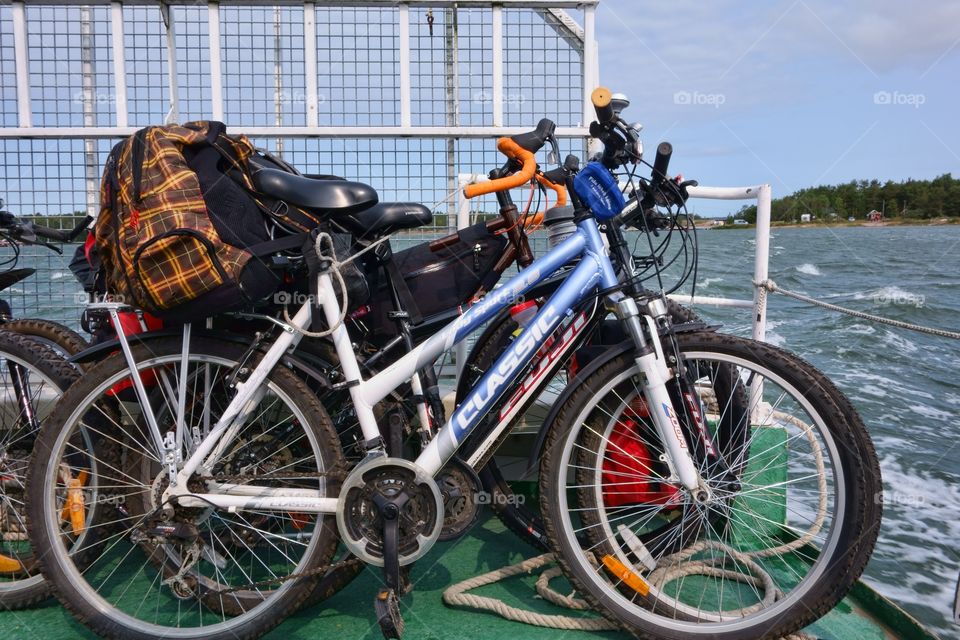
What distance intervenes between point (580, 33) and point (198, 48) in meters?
1.98

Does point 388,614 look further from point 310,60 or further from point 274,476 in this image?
point 310,60

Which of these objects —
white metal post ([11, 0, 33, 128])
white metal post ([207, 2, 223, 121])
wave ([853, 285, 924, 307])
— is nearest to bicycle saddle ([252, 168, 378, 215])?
white metal post ([207, 2, 223, 121])

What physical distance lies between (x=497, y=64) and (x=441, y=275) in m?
1.44

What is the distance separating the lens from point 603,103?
196cm

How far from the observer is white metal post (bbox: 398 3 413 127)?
3453mm

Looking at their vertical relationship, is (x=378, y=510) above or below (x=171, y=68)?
below

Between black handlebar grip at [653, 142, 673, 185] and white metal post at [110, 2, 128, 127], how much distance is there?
2749 millimetres

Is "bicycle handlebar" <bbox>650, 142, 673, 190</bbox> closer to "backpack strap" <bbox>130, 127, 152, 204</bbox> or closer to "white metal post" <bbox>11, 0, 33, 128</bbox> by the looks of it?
"backpack strap" <bbox>130, 127, 152, 204</bbox>

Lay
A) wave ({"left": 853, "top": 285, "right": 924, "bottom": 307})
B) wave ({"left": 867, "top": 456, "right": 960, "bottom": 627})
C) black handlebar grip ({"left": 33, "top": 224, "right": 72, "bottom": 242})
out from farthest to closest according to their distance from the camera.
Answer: wave ({"left": 853, "top": 285, "right": 924, "bottom": 307})
wave ({"left": 867, "top": 456, "right": 960, "bottom": 627})
black handlebar grip ({"left": 33, "top": 224, "right": 72, "bottom": 242})

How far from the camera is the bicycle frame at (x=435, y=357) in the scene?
6.89 ft

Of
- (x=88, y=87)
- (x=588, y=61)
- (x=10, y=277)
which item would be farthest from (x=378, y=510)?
(x=88, y=87)

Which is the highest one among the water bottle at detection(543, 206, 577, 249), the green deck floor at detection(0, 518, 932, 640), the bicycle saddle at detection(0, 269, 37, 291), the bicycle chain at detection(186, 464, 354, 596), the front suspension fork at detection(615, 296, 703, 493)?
the water bottle at detection(543, 206, 577, 249)

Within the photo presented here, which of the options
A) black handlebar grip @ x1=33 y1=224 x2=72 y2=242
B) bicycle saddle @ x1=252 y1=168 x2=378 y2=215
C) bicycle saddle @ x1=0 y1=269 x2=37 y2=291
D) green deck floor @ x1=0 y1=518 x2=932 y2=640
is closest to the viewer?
bicycle saddle @ x1=252 y1=168 x2=378 y2=215

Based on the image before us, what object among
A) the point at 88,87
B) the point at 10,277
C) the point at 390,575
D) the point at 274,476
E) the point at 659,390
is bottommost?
the point at 390,575
